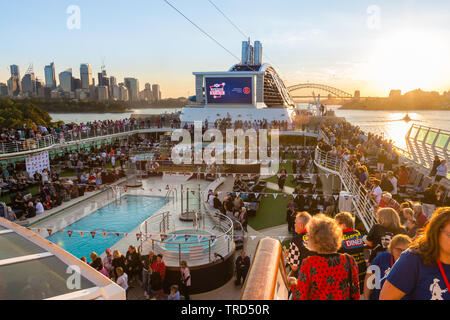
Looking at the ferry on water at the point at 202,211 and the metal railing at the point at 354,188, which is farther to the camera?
the metal railing at the point at 354,188

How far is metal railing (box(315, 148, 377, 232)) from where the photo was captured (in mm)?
8670

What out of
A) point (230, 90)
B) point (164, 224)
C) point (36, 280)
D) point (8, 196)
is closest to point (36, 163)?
point (8, 196)

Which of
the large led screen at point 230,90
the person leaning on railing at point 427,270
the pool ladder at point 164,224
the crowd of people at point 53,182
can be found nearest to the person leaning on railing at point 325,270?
the person leaning on railing at point 427,270

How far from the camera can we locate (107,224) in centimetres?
1323

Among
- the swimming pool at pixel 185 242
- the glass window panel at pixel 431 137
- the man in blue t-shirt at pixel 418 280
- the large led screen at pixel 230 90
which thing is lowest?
the swimming pool at pixel 185 242

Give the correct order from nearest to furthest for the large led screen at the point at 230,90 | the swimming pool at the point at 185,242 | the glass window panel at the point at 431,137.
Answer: the swimming pool at the point at 185,242
the glass window panel at the point at 431,137
the large led screen at the point at 230,90

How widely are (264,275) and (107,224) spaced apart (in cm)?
1311

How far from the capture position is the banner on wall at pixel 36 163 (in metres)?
18.2

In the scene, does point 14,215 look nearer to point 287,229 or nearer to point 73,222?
point 73,222

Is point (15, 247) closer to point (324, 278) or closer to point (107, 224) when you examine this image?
point (324, 278)

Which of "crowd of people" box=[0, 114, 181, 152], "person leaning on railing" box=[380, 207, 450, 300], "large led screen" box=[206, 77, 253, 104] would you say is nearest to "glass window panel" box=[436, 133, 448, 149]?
"person leaning on railing" box=[380, 207, 450, 300]

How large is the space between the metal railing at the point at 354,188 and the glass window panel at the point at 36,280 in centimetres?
721

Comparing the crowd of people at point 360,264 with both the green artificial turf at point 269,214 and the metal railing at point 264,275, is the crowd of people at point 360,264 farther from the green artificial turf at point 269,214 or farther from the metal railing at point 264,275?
the green artificial turf at point 269,214

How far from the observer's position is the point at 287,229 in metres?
12.2
